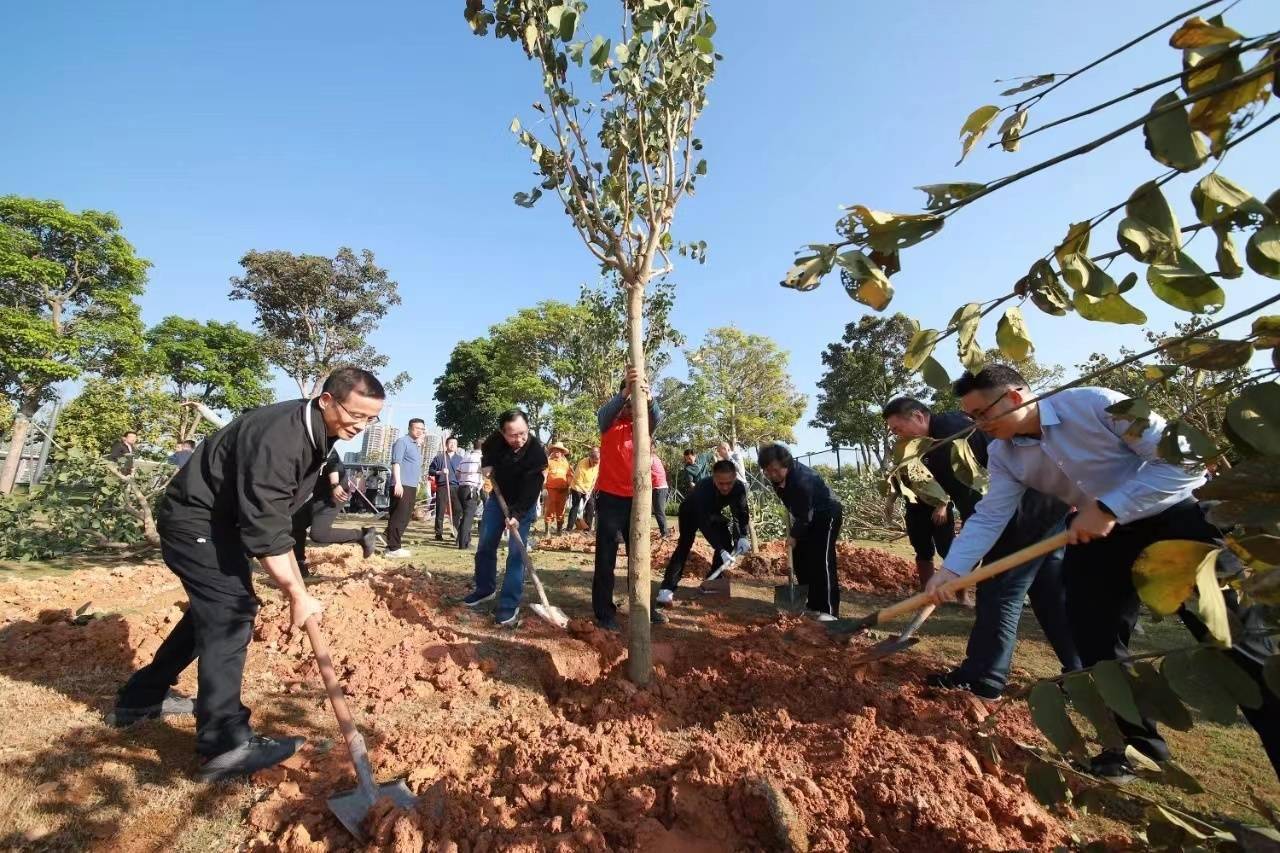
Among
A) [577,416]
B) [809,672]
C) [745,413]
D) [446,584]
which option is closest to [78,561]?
[446,584]

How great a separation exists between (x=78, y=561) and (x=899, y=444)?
366 inches

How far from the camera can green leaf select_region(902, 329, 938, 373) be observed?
3.03 feet

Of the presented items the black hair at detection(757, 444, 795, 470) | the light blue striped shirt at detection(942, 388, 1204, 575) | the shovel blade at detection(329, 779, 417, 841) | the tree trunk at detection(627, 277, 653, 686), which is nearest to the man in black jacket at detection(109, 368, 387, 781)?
the shovel blade at detection(329, 779, 417, 841)

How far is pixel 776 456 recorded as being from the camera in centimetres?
495

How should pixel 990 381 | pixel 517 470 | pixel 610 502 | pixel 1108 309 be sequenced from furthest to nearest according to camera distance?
1. pixel 517 470
2. pixel 610 502
3. pixel 990 381
4. pixel 1108 309

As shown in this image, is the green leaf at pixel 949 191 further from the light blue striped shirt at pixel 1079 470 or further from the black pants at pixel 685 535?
the black pants at pixel 685 535

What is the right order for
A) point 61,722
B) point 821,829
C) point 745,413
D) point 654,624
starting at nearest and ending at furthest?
point 821,829 → point 61,722 → point 654,624 → point 745,413

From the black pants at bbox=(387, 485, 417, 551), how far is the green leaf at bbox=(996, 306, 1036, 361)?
26.4 ft

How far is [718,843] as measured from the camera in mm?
1991

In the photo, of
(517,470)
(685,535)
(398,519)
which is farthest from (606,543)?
(398,519)

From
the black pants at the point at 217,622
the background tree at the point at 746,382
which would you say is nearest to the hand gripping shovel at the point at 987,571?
the black pants at the point at 217,622

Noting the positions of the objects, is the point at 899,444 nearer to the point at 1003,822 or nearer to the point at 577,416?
the point at 1003,822

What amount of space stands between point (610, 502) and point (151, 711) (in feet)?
9.40

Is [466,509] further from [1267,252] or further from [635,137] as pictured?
[1267,252]
